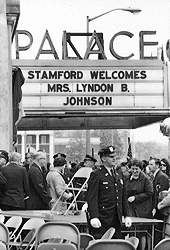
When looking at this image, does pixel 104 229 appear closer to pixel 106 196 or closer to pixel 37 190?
pixel 106 196

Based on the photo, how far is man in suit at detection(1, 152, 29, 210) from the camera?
13.0 m

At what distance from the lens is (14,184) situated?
13047mm

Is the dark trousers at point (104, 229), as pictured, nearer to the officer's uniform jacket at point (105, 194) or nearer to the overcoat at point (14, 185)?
the officer's uniform jacket at point (105, 194)

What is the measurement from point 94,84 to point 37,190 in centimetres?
1052

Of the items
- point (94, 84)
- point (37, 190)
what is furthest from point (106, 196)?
point (94, 84)

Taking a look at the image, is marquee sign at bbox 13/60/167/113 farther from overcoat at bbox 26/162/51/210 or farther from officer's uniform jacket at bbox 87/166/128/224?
officer's uniform jacket at bbox 87/166/128/224

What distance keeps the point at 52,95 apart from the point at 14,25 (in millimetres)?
6349

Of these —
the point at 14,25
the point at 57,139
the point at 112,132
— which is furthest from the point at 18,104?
the point at 57,139

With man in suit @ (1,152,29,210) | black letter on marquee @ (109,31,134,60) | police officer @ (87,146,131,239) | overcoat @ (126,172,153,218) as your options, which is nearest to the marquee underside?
black letter on marquee @ (109,31,134,60)

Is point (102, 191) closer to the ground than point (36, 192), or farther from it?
farther from it

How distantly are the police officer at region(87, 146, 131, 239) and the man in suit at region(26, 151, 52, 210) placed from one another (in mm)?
3394

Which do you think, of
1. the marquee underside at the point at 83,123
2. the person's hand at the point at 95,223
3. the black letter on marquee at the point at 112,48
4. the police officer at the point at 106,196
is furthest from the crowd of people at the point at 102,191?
the marquee underside at the point at 83,123

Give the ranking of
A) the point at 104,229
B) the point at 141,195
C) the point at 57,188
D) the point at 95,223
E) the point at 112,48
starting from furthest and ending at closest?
the point at 112,48 < the point at 57,188 < the point at 141,195 < the point at 104,229 < the point at 95,223

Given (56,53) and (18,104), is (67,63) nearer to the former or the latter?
(56,53)
